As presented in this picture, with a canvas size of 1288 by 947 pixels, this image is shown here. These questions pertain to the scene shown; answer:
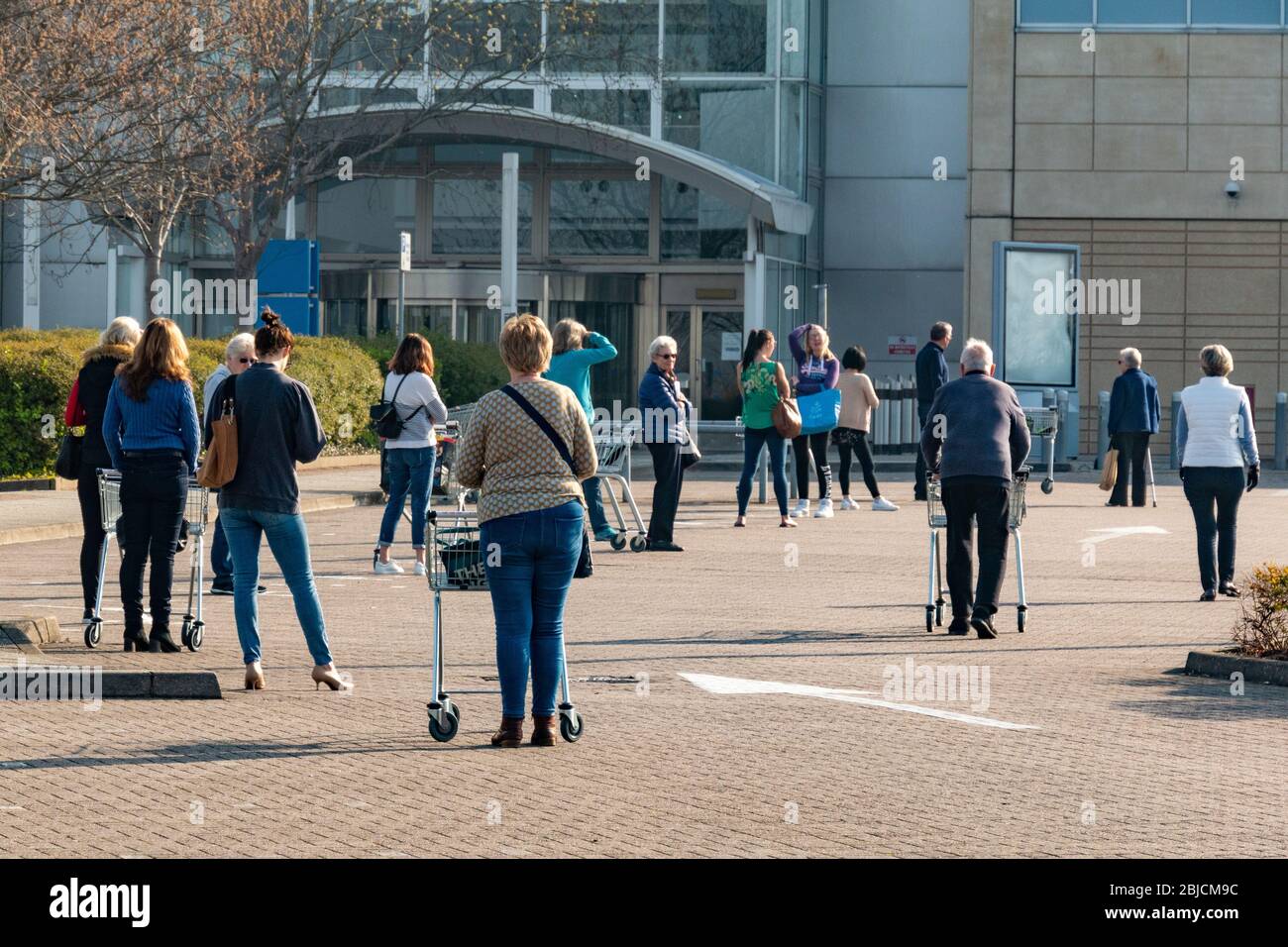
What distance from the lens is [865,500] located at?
79.8 ft

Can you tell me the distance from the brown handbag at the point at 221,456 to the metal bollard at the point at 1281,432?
24785 millimetres

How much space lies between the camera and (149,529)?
11.4 metres

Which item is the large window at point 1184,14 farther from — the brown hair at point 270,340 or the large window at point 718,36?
the brown hair at point 270,340

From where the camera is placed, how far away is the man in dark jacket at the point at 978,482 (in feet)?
42.0

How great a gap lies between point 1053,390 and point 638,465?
27.2 feet

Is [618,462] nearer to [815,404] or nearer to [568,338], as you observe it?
[568,338]

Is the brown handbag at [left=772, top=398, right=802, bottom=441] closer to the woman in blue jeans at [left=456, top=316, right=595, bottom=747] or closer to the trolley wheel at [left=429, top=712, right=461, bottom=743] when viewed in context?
the woman in blue jeans at [left=456, top=316, right=595, bottom=747]

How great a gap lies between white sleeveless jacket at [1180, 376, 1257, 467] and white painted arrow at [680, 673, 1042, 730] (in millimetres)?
5324

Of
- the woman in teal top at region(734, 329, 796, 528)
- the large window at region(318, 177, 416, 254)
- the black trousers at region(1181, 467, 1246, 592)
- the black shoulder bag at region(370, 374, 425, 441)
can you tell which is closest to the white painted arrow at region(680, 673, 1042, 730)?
the black trousers at region(1181, 467, 1246, 592)

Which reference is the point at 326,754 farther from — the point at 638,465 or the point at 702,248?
the point at 702,248

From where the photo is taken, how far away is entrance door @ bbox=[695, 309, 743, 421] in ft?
129
